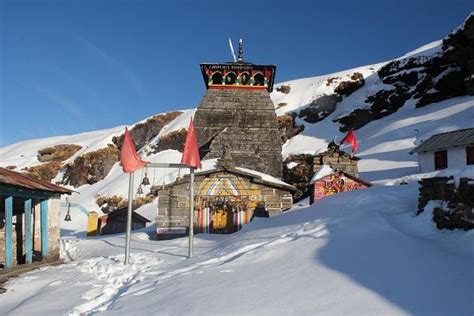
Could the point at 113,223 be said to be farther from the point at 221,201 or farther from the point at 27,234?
the point at 27,234

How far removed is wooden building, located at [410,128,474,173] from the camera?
23.2 m

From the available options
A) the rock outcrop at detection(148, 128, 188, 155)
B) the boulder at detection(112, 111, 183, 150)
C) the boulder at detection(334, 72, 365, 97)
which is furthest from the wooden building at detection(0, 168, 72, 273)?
the boulder at detection(334, 72, 365, 97)

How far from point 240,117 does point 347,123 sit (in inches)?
993

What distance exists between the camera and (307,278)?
5.87 m

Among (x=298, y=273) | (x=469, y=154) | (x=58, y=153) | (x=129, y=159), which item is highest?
(x=58, y=153)

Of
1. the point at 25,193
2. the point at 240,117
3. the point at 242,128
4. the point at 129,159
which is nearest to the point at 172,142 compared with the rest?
the point at 240,117

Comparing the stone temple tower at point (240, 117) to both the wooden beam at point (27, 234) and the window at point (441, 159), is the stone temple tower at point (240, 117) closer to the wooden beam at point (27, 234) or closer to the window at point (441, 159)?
the window at point (441, 159)

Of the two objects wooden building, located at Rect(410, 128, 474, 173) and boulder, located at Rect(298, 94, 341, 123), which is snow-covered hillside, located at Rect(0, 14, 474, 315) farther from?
boulder, located at Rect(298, 94, 341, 123)

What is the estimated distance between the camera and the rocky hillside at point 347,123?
35875 mm

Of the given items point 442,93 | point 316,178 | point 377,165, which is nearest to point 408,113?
point 442,93

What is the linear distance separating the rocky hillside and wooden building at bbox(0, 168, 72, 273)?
68.4ft

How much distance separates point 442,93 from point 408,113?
3.95 metres

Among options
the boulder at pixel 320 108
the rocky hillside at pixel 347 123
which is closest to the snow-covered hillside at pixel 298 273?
the rocky hillside at pixel 347 123

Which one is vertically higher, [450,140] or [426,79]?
[426,79]
